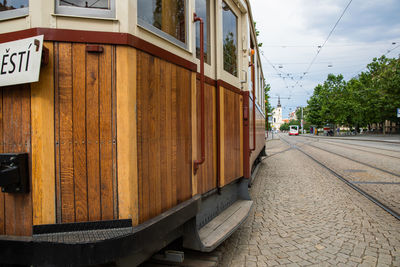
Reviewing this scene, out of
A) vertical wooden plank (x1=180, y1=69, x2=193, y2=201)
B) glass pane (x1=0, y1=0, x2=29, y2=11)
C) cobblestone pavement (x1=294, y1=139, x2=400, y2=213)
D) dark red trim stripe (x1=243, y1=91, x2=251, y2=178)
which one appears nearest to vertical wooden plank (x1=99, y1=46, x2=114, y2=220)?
glass pane (x1=0, y1=0, x2=29, y2=11)

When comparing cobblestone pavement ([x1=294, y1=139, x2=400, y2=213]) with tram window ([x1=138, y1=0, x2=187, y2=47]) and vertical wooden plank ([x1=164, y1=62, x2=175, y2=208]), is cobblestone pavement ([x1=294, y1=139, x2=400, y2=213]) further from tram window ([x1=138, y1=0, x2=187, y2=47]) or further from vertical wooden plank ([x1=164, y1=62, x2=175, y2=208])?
tram window ([x1=138, y1=0, x2=187, y2=47])

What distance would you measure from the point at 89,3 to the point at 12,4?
0.51 m

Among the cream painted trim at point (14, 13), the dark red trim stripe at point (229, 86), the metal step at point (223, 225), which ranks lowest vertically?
the metal step at point (223, 225)

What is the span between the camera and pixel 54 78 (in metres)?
1.71

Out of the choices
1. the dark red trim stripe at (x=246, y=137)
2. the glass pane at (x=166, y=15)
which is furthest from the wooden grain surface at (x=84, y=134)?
the dark red trim stripe at (x=246, y=137)

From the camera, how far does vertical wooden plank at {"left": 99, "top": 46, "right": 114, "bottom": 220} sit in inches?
69.4

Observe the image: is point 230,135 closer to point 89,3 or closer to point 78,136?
point 78,136

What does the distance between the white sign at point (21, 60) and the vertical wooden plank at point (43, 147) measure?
0.06m

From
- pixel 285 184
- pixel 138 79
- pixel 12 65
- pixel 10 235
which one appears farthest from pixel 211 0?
pixel 285 184

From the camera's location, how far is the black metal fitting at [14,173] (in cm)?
166

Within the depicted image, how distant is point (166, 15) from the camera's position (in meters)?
2.23

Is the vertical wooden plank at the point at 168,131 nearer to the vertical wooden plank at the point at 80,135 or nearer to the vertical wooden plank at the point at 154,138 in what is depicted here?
the vertical wooden plank at the point at 154,138

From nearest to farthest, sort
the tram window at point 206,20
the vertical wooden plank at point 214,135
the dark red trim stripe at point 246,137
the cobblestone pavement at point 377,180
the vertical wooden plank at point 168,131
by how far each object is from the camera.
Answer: the vertical wooden plank at point 168,131 → the tram window at point 206,20 → the vertical wooden plank at point 214,135 → the dark red trim stripe at point 246,137 → the cobblestone pavement at point 377,180

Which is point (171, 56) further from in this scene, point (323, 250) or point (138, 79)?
point (323, 250)
